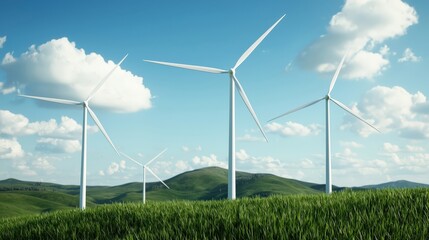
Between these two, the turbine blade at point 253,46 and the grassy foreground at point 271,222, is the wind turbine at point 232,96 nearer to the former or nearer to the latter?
the turbine blade at point 253,46

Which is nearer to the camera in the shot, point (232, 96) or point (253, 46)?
point (232, 96)

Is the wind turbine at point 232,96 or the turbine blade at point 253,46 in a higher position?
the turbine blade at point 253,46

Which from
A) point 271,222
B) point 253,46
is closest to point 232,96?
point 253,46

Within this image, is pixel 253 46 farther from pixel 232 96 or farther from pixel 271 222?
pixel 271 222

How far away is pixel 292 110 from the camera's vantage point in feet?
147

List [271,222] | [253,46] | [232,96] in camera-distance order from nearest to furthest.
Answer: [271,222] → [232,96] → [253,46]

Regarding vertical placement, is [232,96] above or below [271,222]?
above

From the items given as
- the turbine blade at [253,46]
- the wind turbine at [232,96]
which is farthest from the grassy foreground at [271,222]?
the turbine blade at [253,46]

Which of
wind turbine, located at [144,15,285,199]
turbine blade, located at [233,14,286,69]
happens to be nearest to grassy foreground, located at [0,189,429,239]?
wind turbine, located at [144,15,285,199]

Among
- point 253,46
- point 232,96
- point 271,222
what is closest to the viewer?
point 271,222

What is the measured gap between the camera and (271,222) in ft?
32.9

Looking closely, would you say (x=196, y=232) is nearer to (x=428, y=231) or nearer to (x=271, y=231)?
(x=271, y=231)

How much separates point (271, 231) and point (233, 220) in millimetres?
1696

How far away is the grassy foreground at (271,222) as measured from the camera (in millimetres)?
9055
